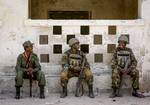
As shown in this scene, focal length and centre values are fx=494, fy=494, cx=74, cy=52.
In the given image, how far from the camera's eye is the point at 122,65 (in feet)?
31.1

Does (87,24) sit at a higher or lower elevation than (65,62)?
higher

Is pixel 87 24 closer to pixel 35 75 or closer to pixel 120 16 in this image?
pixel 35 75

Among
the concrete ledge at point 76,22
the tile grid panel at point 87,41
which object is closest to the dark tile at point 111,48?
the tile grid panel at point 87,41

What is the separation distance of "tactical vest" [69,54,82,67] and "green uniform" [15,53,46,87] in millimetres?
626

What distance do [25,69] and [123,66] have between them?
73.8 inches

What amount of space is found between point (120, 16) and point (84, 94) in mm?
4239

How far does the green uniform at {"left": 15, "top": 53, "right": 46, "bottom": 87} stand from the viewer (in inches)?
357

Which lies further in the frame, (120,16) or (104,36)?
(120,16)

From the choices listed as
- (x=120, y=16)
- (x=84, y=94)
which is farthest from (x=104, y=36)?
(x=120, y=16)

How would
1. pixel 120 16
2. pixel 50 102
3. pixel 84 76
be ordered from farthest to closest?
pixel 120 16
pixel 84 76
pixel 50 102

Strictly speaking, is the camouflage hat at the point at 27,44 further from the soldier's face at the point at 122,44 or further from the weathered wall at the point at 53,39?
the soldier's face at the point at 122,44

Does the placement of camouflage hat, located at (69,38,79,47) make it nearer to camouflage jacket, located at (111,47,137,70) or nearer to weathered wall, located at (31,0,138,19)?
camouflage jacket, located at (111,47,137,70)

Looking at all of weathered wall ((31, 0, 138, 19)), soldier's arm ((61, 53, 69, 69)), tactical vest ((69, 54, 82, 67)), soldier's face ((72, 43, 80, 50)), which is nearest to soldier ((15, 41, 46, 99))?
soldier's arm ((61, 53, 69, 69))

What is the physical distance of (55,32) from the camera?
9664mm
